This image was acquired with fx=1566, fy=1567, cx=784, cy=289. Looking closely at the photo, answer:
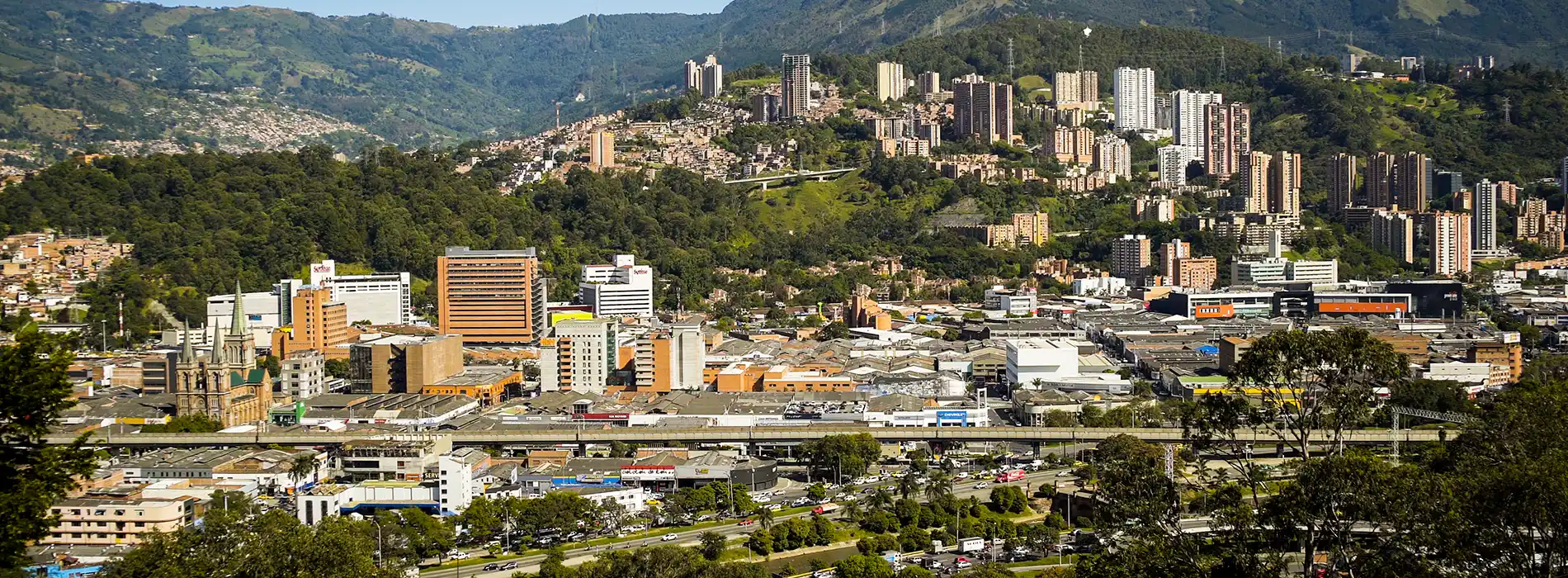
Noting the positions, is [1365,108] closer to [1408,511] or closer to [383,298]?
[383,298]

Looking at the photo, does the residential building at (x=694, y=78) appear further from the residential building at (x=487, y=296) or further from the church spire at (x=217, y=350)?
the church spire at (x=217, y=350)

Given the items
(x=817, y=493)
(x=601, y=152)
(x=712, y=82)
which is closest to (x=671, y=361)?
(x=817, y=493)

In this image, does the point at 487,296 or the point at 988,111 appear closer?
the point at 487,296

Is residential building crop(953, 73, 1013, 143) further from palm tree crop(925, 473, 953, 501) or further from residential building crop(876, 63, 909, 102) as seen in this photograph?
palm tree crop(925, 473, 953, 501)

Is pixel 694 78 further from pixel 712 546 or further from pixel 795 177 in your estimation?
pixel 712 546

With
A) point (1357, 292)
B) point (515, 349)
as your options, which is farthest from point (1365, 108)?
point (515, 349)

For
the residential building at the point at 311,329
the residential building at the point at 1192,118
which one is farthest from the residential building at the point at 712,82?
the residential building at the point at 311,329

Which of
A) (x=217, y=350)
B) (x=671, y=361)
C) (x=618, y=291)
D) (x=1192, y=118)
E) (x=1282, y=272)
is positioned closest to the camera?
(x=217, y=350)
